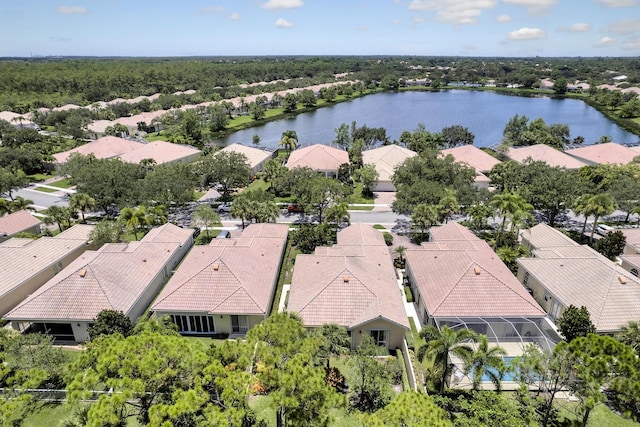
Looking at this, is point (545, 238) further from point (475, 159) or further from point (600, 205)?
point (475, 159)

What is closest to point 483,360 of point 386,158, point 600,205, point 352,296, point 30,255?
point 352,296

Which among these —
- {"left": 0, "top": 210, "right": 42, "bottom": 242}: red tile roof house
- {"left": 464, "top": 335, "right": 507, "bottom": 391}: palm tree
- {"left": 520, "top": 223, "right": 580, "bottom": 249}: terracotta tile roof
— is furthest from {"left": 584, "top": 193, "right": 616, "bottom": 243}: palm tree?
{"left": 0, "top": 210, "right": 42, "bottom": 242}: red tile roof house

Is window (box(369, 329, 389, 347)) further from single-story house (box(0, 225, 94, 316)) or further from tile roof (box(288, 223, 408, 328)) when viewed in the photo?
single-story house (box(0, 225, 94, 316))

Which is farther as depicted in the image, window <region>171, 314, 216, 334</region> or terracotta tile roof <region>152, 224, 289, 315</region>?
window <region>171, 314, 216, 334</region>

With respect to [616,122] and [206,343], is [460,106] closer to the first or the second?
[616,122]

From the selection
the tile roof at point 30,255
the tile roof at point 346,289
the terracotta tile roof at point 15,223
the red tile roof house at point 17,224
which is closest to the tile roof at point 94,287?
the tile roof at point 30,255

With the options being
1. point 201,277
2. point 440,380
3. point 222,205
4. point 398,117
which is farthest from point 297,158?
point 398,117

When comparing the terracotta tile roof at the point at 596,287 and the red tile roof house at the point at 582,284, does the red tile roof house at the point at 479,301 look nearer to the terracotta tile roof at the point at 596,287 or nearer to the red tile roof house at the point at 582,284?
the red tile roof house at the point at 582,284
